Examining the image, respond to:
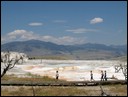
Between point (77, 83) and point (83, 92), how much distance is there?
17.5 feet

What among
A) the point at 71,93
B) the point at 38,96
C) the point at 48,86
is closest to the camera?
the point at 38,96

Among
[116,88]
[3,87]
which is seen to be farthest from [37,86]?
[116,88]

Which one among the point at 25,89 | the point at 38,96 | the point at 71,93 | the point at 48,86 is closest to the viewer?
the point at 38,96

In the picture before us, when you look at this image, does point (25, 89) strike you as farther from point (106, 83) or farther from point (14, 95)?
point (106, 83)

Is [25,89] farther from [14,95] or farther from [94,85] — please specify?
[94,85]

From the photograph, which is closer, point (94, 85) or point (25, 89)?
point (25, 89)

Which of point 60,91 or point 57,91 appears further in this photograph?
point 57,91

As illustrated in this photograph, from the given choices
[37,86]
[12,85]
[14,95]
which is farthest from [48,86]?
[14,95]

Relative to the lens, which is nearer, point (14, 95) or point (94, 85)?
point (14, 95)

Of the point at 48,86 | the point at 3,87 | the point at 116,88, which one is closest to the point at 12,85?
the point at 3,87

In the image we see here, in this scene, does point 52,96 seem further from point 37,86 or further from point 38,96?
point 37,86

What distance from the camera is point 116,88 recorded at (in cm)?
3809

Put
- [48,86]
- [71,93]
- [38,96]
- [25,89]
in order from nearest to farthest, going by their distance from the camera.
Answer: [38,96] → [71,93] → [25,89] → [48,86]

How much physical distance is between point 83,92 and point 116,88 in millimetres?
4882
